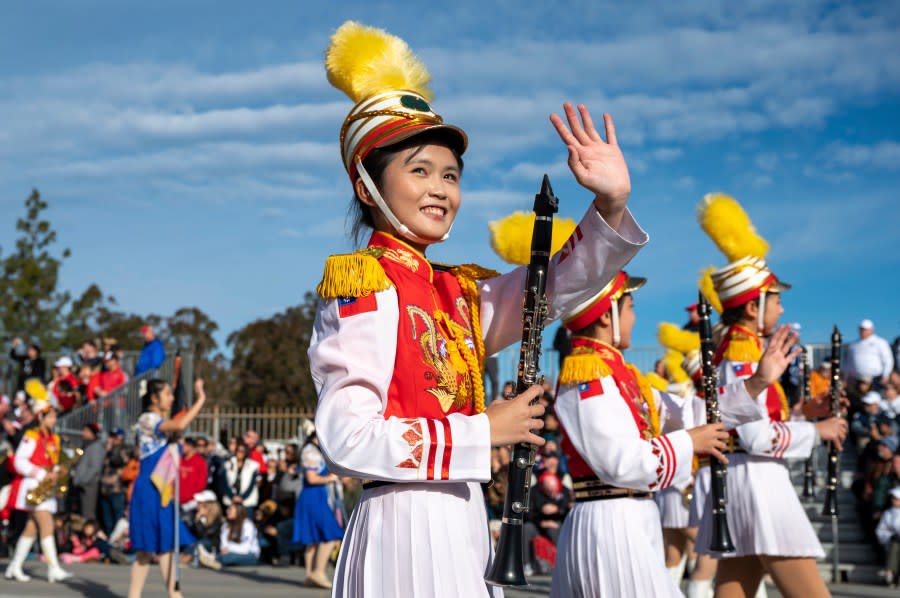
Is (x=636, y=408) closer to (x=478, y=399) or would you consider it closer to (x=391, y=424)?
(x=478, y=399)

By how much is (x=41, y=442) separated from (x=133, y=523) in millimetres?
5236

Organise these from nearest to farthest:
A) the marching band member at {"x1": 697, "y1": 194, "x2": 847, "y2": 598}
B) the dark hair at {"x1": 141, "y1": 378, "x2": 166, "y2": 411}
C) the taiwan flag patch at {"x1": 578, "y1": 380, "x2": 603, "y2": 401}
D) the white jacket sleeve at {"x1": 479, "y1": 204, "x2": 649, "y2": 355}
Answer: the white jacket sleeve at {"x1": 479, "y1": 204, "x2": 649, "y2": 355} → the taiwan flag patch at {"x1": 578, "y1": 380, "x2": 603, "y2": 401} → the marching band member at {"x1": 697, "y1": 194, "x2": 847, "y2": 598} → the dark hair at {"x1": 141, "y1": 378, "x2": 166, "y2": 411}

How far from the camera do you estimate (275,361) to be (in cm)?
3844

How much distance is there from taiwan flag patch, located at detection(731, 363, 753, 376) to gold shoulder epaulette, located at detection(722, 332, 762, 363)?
0.13ft

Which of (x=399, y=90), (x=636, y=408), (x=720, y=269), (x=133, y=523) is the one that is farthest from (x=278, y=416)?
(x=399, y=90)

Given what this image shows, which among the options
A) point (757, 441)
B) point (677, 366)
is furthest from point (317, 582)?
point (757, 441)

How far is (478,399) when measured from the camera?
3824mm

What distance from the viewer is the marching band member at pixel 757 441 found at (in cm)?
698

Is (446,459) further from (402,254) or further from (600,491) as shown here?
(600,491)

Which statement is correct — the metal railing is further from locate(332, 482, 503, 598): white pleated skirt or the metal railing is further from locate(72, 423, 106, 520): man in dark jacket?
locate(332, 482, 503, 598): white pleated skirt

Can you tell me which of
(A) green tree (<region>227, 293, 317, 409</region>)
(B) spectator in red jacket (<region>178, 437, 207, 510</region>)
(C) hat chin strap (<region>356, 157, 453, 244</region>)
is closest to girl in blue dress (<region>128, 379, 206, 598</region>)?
(B) spectator in red jacket (<region>178, 437, 207, 510</region>)

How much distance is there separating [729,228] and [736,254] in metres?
0.21

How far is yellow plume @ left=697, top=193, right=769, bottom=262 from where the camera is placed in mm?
8211

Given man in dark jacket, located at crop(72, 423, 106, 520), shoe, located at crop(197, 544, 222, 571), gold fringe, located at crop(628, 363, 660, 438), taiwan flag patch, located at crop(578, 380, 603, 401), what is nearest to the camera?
taiwan flag patch, located at crop(578, 380, 603, 401)
